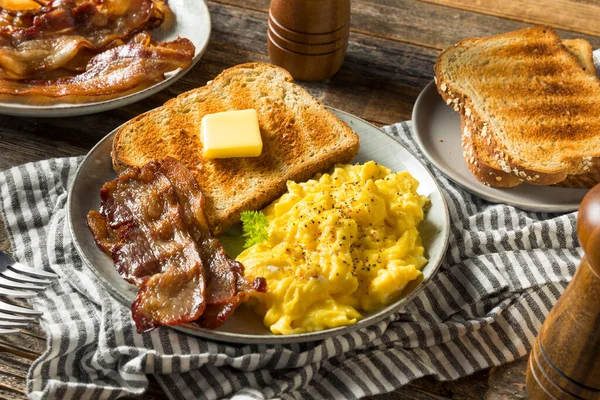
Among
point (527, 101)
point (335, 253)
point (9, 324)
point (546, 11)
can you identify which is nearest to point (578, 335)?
point (335, 253)

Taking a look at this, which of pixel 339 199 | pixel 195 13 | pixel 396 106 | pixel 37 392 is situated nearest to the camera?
pixel 37 392

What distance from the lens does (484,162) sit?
3209 millimetres

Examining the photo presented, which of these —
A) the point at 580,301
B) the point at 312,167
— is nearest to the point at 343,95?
the point at 312,167

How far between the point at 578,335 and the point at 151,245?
1453mm

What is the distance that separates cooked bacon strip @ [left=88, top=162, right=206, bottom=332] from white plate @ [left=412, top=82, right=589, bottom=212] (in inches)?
50.0

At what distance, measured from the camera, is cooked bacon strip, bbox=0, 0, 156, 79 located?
351 centimetres

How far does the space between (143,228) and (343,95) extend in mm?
1535

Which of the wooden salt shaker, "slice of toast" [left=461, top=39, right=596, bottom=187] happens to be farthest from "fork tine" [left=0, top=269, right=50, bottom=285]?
"slice of toast" [left=461, top=39, right=596, bottom=187]

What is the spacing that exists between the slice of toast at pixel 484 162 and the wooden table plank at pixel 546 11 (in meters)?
1.36

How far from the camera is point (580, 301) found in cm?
202

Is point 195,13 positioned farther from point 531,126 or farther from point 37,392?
point 37,392

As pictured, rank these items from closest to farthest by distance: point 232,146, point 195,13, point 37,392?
point 37,392
point 232,146
point 195,13

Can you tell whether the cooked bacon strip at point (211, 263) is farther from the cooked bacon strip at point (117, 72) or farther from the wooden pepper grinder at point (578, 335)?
the wooden pepper grinder at point (578, 335)

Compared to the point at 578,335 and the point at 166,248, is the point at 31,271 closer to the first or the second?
the point at 166,248
